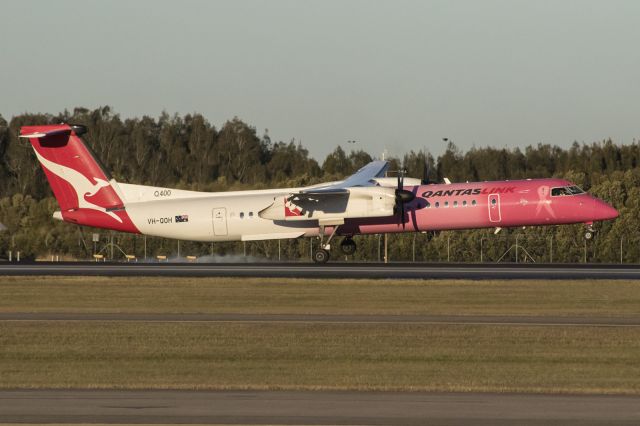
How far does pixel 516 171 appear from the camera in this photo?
295 ft

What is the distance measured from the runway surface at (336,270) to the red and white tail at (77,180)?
7.35 ft

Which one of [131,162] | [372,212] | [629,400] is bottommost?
[629,400]

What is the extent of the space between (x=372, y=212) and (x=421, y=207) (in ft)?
7.62

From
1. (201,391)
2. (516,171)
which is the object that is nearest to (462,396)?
(201,391)

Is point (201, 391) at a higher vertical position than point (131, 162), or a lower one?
lower

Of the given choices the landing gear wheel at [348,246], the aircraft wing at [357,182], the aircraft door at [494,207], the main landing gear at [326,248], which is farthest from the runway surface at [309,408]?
the landing gear wheel at [348,246]

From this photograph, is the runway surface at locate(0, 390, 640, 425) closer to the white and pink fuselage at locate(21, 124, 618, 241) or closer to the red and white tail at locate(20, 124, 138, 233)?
the white and pink fuselage at locate(21, 124, 618, 241)

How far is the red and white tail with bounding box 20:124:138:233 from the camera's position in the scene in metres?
48.8

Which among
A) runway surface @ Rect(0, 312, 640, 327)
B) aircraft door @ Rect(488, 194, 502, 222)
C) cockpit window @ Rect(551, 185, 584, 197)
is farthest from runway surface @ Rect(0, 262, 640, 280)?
runway surface @ Rect(0, 312, 640, 327)

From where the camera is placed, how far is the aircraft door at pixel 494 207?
153 ft

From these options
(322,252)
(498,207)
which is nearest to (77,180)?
(322,252)

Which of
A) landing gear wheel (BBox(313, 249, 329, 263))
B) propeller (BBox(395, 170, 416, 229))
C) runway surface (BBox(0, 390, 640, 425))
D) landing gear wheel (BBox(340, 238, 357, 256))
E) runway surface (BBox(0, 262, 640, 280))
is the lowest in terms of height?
runway surface (BBox(0, 390, 640, 425))

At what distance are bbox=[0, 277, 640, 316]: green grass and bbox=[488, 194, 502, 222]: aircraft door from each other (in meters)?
8.85

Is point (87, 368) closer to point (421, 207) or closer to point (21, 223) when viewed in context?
point (421, 207)
